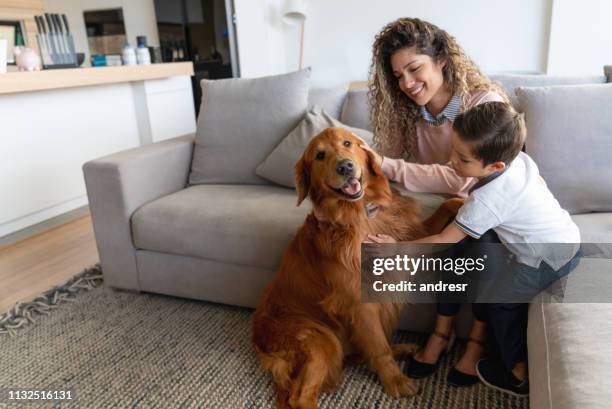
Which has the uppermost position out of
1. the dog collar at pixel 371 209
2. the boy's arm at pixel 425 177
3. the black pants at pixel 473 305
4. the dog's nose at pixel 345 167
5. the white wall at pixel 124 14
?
the white wall at pixel 124 14

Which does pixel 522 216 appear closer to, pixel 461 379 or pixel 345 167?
pixel 345 167

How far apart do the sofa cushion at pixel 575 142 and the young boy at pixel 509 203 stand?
1.70 feet

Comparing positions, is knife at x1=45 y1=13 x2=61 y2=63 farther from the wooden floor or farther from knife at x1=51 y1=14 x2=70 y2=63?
the wooden floor

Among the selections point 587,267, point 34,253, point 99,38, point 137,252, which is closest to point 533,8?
point 587,267

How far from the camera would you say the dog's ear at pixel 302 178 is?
1546 millimetres

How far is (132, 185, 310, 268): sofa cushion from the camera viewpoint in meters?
1.91

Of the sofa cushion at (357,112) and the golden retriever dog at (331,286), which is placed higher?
the sofa cushion at (357,112)

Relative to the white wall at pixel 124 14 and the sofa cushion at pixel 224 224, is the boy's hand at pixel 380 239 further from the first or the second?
the white wall at pixel 124 14

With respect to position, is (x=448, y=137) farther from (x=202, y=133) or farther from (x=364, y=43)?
(x=364, y=43)

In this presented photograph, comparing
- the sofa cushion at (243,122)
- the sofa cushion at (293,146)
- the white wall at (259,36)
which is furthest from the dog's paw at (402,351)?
the white wall at (259,36)

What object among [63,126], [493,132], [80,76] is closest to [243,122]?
[493,132]

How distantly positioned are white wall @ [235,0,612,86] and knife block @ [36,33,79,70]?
6.38 feet

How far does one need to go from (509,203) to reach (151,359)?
4.55 ft

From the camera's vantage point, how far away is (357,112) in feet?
7.84
